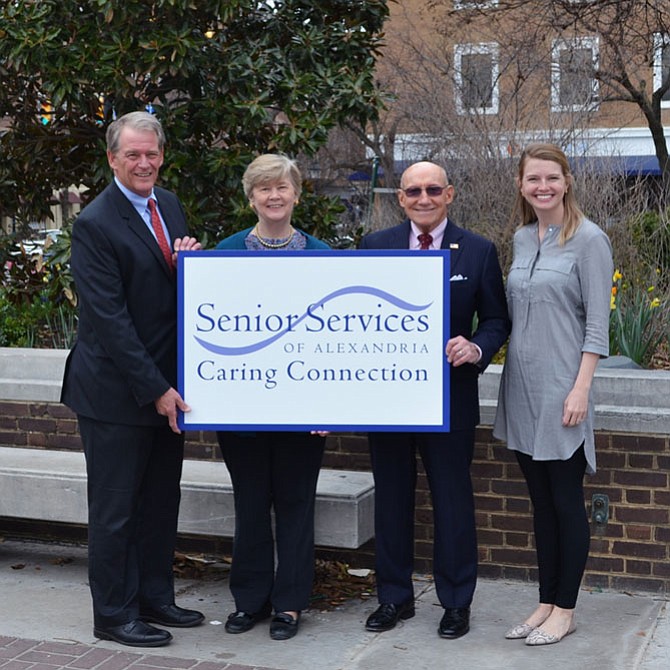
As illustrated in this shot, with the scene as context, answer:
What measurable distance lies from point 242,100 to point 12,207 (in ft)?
8.04

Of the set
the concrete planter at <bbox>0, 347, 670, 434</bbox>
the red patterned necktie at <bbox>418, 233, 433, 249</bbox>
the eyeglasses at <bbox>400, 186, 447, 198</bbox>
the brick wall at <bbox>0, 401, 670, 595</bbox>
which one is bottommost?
the brick wall at <bbox>0, 401, 670, 595</bbox>

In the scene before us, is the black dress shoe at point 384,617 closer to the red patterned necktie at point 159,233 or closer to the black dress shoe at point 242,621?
the black dress shoe at point 242,621

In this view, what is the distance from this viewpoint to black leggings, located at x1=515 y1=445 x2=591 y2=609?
479 cm

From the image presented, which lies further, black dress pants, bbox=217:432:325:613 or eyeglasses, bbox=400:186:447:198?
black dress pants, bbox=217:432:325:613

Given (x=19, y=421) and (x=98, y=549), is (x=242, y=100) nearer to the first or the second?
(x=19, y=421)

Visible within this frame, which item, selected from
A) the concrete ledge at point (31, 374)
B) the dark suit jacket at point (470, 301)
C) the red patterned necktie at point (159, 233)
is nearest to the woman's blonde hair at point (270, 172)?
the red patterned necktie at point (159, 233)

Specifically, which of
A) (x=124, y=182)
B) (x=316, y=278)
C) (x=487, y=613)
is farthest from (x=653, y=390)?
(x=124, y=182)

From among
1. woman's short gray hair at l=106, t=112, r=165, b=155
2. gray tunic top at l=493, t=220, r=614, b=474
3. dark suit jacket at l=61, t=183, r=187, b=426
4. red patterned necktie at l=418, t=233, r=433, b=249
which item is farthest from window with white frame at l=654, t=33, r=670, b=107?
dark suit jacket at l=61, t=183, r=187, b=426

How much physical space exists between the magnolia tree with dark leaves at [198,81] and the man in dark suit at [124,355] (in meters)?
2.50

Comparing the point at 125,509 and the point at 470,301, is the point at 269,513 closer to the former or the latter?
the point at 125,509

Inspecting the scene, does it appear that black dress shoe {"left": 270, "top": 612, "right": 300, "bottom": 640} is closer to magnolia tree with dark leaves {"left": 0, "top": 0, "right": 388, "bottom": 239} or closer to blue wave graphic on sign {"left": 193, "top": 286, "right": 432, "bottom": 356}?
blue wave graphic on sign {"left": 193, "top": 286, "right": 432, "bottom": 356}

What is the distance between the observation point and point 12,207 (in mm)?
9008

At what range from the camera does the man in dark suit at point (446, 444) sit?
16.1ft

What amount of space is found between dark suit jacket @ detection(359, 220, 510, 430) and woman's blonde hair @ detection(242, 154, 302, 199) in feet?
2.34
